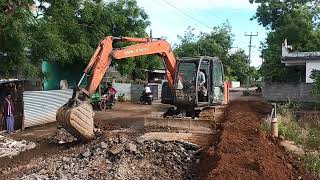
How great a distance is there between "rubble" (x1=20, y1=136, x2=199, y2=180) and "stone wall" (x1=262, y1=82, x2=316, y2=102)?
56.4 ft

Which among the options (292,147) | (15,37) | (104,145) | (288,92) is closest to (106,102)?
(15,37)

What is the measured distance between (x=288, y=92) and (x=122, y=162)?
778 inches

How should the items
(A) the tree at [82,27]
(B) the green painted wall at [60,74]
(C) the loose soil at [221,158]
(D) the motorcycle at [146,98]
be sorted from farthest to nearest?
(D) the motorcycle at [146,98], (B) the green painted wall at [60,74], (A) the tree at [82,27], (C) the loose soil at [221,158]

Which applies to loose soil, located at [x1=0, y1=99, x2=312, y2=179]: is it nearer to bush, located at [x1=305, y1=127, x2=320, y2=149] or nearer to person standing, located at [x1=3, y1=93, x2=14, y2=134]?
bush, located at [x1=305, y1=127, x2=320, y2=149]

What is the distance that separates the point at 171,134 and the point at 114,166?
268 cm

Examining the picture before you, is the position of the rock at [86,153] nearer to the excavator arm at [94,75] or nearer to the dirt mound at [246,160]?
the excavator arm at [94,75]

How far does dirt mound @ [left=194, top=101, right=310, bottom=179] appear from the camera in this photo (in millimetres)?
8445

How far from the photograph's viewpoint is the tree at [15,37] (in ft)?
53.6

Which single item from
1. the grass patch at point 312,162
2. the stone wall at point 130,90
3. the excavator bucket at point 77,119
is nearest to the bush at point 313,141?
the grass patch at point 312,162

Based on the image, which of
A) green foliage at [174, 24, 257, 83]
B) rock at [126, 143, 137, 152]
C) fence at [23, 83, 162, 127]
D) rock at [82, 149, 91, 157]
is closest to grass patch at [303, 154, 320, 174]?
rock at [126, 143, 137, 152]

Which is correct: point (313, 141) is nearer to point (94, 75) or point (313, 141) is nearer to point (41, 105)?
point (94, 75)

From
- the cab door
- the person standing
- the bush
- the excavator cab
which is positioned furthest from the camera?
the person standing

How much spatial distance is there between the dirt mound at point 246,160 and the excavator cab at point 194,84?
112 inches

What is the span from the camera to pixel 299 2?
124 feet
